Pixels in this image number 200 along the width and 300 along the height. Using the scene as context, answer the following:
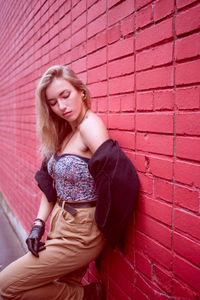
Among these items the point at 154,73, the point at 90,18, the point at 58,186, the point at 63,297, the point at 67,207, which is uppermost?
the point at 90,18

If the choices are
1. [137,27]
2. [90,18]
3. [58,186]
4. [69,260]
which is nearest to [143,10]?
[137,27]

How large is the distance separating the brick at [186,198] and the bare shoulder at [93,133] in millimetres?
557

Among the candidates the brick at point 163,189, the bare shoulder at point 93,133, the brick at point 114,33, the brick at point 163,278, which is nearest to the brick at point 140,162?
the brick at point 163,189

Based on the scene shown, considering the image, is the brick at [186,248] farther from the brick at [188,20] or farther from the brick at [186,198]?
the brick at [188,20]

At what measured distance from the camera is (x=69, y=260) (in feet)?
6.06

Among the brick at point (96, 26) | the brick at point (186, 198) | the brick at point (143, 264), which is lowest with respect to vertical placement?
the brick at point (143, 264)

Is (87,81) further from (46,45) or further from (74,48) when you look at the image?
(46,45)

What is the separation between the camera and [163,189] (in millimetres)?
1478

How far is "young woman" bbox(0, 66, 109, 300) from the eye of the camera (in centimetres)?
181

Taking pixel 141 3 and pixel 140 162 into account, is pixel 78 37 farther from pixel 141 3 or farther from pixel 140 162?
pixel 140 162

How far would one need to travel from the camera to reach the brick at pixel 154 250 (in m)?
1.48

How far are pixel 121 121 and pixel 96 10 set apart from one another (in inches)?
35.0

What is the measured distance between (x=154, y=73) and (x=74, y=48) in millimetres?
1242

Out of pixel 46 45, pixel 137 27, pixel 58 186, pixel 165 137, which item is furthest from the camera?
pixel 46 45
